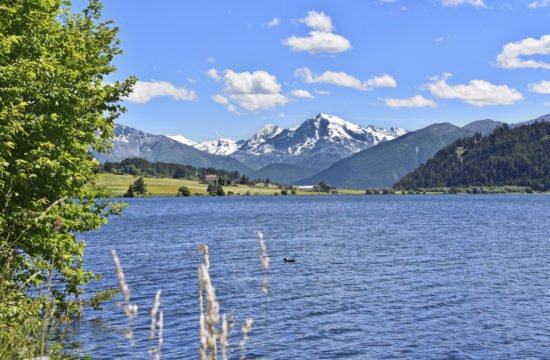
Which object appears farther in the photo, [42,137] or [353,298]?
[353,298]

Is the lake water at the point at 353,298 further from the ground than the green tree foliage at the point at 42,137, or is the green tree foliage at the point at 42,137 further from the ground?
the green tree foliage at the point at 42,137

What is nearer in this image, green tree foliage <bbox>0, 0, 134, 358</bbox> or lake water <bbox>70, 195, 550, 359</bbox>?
green tree foliage <bbox>0, 0, 134, 358</bbox>

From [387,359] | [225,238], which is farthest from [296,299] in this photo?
[225,238]

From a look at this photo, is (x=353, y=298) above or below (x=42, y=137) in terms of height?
below

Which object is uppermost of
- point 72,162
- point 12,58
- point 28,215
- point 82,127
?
point 12,58

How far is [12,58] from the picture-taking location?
20750mm

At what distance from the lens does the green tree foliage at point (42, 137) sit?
59.2ft

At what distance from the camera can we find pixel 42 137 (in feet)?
68.4

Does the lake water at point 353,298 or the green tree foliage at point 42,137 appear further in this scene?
the lake water at point 353,298

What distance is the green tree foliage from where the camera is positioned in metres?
18.0

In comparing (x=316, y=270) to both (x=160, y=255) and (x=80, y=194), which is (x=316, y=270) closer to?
(x=160, y=255)

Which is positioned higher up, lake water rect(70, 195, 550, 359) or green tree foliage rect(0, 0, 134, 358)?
green tree foliage rect(0, 0, 134, 358)

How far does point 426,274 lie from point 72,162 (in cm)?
3718

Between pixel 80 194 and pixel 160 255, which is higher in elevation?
pixel 80 194
